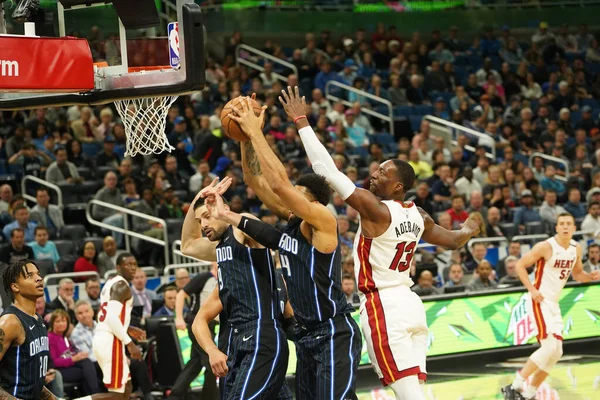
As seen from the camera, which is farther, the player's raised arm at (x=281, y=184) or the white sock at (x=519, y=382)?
the white sock at (x=519, y=382)

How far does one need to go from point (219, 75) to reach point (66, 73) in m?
11.8

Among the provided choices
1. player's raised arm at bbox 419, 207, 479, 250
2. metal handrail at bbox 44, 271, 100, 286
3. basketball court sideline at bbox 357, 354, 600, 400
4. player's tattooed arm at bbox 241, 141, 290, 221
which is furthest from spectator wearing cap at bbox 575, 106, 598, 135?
player's tattooed arm at bbox 241, 141, 290, 221

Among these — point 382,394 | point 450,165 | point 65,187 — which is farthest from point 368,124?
point 382,394

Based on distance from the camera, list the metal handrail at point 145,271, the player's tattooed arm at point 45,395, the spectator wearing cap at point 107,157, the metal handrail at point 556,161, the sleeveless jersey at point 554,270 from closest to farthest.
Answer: the player's tattooed arm at point 45,395 → the sleeveless jersey at point 554,270 → the metal handrail at point 145,271 → the spectator wearing cap at point 107,157 → the metal handrail at point 556,161

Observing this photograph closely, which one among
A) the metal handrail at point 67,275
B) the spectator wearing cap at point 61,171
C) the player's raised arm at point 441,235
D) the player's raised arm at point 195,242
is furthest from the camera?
the spectator wearing cap at point 61,171

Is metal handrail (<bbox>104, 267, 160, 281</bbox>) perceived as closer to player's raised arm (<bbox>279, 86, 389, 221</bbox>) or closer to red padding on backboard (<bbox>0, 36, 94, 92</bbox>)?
red padding on backboard (<bbox>0, 36, 94, 92</bbox>)

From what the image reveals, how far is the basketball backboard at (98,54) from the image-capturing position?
645 centimetres

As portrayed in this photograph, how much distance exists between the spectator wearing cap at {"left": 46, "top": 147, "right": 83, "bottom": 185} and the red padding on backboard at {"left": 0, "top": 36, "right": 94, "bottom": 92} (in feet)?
25.1

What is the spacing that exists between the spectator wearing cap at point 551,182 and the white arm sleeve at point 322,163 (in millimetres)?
11764

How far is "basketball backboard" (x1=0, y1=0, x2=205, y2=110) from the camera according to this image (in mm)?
6449

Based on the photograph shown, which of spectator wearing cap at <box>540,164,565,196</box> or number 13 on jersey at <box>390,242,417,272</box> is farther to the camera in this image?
spectator wearing cap at <box>540,164,565,196</box>

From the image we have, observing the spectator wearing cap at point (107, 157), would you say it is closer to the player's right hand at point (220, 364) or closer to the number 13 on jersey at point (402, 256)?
the number 13 on jersey at point (402, 256)

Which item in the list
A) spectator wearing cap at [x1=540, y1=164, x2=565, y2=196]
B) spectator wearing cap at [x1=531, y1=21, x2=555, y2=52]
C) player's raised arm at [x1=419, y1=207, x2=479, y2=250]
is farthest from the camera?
spectator wearing cap at [x1=531, y1=21, x2=555, y2=52]

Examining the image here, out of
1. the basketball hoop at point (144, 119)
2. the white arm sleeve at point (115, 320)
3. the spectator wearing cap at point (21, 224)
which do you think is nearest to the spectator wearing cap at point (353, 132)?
the spectator wearing cap at point (21, 224)
